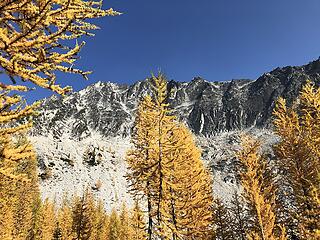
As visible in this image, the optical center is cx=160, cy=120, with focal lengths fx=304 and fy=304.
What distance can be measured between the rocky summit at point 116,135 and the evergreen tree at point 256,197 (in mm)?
32296

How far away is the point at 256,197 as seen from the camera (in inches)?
731

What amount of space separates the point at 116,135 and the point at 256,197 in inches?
5833

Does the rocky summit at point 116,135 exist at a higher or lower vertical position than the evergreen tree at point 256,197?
higher

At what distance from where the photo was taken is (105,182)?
91000mm

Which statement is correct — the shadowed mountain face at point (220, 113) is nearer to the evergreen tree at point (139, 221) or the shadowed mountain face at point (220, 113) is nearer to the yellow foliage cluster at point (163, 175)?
the evergreen tree at point (139, 221)

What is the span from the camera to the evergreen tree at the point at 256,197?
1814 centimetres

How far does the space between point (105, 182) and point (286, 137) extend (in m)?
75.2

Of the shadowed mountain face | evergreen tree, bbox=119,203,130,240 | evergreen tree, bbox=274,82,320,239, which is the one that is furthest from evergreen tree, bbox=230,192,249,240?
the shadowed mountain face

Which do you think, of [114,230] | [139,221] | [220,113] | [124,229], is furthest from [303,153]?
[220,113]

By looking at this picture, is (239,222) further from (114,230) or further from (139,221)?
(114,230)

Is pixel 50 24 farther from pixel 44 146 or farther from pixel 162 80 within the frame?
pixel 44 146

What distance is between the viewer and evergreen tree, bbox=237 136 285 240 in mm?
18141

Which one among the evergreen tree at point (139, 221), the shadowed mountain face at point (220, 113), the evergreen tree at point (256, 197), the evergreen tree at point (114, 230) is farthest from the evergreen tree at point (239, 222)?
the shadowed mountain face at point (220, 113)

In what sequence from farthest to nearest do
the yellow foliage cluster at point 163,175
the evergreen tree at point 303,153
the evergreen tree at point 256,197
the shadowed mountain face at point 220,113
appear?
the shadowed mountain face at point 220,113 → the evergreen tree at point 303,153 → the evergreen tree at point 256,197 → the yellow foliage cluster at point 163,175
